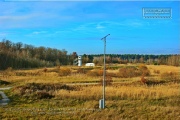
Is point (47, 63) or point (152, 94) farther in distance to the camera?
point (47, 63)

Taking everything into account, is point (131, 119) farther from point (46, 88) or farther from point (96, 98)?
point (46, 88)

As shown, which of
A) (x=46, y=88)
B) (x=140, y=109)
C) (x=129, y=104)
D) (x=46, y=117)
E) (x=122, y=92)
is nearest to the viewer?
(x=46, y=117)

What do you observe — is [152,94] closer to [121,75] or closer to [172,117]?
[172,117]

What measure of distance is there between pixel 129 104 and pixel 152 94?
419cm

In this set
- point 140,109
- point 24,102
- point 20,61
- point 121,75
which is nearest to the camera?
point 140,109

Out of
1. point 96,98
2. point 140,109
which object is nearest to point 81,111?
point 140,109

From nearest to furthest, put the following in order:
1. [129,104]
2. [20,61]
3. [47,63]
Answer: [129,104] → [20,61] → [47,63]

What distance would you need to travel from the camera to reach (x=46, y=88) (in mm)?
18906

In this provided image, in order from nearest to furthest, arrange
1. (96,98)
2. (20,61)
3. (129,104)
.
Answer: (129,104), (96,98), (20,61)

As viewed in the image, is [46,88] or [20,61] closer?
[46,88]

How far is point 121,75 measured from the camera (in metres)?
37.2

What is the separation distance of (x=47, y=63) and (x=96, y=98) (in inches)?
2169

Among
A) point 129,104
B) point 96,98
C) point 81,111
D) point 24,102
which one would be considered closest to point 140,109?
point 129,104

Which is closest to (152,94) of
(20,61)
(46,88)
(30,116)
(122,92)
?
(122,92)
